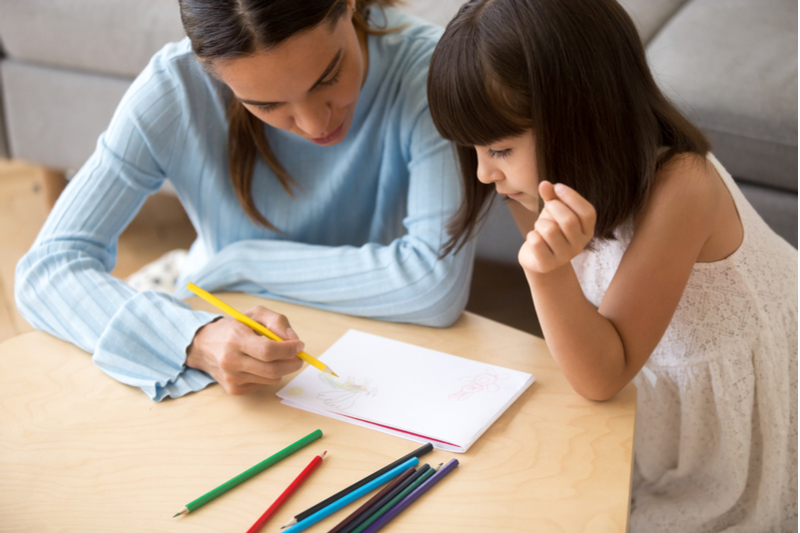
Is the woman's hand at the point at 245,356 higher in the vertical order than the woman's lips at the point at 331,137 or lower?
lower

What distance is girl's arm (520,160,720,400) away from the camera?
0.65 metres

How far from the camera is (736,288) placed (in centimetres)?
79

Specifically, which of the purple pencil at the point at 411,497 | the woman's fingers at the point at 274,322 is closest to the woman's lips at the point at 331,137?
the woman's fingers at the point at 274,322

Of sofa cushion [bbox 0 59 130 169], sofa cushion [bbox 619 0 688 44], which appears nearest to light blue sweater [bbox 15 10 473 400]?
sofa cushion [bbox 619 0 688 44]

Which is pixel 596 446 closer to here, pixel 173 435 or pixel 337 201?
pixel 173 435

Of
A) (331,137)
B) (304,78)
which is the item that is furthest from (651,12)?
(304,78)

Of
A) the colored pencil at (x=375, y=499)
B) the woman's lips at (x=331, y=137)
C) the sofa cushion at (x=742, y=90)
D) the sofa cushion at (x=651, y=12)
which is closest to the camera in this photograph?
the colored pencil at (x=375, y=499)

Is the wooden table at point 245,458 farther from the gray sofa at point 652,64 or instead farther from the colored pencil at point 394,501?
the gray sofa at point 652,64

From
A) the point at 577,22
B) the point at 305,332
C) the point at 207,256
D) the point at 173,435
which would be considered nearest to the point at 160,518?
the point at 173,435

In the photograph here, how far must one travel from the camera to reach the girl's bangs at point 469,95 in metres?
0.67

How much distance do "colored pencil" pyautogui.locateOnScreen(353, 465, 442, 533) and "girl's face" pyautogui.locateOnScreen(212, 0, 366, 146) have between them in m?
0.44

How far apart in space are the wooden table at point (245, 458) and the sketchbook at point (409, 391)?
1cm

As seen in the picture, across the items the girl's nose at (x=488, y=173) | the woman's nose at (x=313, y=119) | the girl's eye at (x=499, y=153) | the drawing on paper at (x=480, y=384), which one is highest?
the woman's nose at (x=313, y=119)

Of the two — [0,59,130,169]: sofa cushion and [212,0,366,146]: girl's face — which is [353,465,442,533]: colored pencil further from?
[0,59,130,169]: sofa cushion
